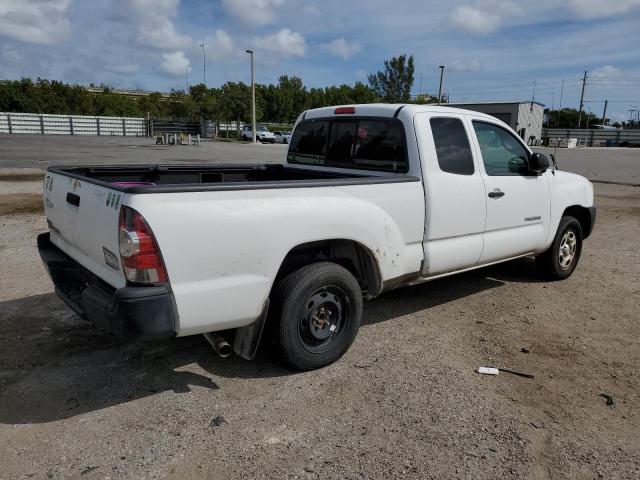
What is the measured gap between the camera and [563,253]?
6094 millimetres

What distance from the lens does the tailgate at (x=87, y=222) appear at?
296 centimetres

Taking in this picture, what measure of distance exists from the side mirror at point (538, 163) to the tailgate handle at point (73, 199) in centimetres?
409

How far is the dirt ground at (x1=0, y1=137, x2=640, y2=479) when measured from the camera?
9.16ft

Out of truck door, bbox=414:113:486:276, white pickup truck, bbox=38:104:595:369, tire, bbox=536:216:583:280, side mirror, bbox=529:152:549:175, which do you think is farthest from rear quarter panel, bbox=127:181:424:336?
tire, bbox=536:216:583:280

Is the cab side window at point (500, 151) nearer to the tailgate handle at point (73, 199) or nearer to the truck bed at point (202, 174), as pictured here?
the truck bed at point (202, 174)

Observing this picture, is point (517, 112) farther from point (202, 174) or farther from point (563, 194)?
point (202, 174)

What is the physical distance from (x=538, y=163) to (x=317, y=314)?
2880mm

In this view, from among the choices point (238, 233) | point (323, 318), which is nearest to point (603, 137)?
point (323, 318)

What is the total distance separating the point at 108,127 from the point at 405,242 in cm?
5478

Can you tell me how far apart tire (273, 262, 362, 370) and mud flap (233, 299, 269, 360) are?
135mm

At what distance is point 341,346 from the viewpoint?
387cm

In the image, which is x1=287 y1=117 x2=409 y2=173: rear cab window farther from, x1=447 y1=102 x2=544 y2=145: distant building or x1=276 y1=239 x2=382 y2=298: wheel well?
x1=447 y1=102 x2=544 y2=145: distant building

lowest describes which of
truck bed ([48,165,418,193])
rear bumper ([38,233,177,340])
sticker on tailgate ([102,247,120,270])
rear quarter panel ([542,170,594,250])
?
rear bumper ([38,233,177,340])

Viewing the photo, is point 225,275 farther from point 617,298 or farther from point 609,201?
point 609,201
